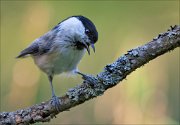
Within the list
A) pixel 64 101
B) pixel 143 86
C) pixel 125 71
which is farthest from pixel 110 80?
pixel 143 86

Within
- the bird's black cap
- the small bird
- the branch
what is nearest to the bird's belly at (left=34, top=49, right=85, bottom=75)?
the small bird

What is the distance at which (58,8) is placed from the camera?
14.1 feet

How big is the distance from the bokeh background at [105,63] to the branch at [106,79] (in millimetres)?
644

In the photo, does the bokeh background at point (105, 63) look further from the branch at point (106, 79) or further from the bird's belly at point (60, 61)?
the branch at point (106, 79)

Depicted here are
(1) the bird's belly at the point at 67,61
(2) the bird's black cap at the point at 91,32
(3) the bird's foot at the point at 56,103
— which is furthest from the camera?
(1) the bird's belly at the point at 67,61

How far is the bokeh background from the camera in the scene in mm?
3057

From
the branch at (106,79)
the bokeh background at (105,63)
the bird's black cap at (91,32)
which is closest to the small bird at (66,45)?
the bird's black cap at (91,32)

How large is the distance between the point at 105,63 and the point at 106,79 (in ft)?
5.26

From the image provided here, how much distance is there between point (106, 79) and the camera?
220 centimetres

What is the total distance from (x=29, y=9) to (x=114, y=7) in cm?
75

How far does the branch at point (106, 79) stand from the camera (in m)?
2.11

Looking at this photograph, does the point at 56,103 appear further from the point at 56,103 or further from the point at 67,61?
the point at 67,61

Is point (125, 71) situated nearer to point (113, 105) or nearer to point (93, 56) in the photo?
point (113, 105)

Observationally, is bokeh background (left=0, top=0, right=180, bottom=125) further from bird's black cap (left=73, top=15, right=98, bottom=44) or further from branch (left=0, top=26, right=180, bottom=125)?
branch (left=0, top=26, right=180, bottom=125)
